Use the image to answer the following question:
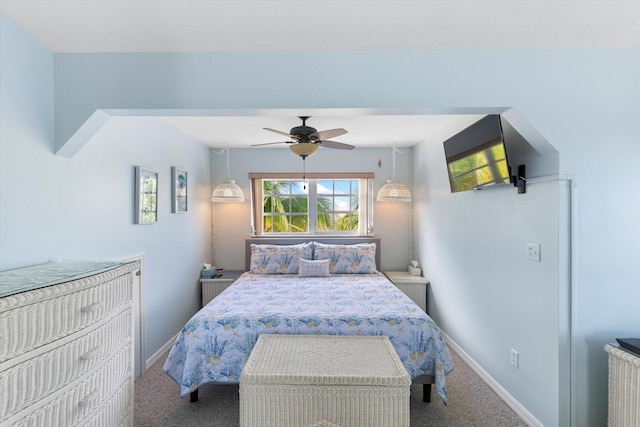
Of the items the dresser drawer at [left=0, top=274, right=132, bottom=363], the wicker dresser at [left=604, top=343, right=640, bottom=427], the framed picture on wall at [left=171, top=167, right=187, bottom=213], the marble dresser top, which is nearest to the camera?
the dresser drawer at [left=0, top=274, right=132, bottom=363]

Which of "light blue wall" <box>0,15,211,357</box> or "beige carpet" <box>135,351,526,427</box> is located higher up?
"light blue wall" <box>0,15,211,357</box>

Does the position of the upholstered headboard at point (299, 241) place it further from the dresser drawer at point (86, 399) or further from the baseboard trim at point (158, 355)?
the dresser drawer at point (86, 399)

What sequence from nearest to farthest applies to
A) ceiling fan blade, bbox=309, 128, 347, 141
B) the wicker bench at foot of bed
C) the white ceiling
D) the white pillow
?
1. the white ceiling
2. the wicker bench at foot of bed
3. ceiling fan blade, bbox=309, 128, 347, 141
4. the white pillow

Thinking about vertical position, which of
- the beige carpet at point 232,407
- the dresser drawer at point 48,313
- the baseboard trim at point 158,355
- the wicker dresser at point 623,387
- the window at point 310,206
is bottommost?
the beige carpet at point 232,407

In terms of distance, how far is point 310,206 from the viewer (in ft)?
15.2

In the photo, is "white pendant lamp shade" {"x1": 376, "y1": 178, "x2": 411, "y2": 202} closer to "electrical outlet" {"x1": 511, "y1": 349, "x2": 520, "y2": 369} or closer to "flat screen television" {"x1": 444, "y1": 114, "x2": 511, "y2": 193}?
"flat screen television" {"x1": 444, "y1": 114, "x2": 511, "y2": 193}

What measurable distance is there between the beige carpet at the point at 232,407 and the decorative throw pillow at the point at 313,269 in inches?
60.0

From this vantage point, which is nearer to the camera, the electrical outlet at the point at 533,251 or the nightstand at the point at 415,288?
the electrical outlet at the point at 533,251

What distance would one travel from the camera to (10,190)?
1.53 metres

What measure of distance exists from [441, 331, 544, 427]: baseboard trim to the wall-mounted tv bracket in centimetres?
152

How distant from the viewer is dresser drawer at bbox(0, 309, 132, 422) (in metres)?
1.07

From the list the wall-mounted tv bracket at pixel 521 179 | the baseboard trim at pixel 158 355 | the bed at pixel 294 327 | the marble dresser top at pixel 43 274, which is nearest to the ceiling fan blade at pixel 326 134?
the wall-mounted tv bracket at pixel 521 179

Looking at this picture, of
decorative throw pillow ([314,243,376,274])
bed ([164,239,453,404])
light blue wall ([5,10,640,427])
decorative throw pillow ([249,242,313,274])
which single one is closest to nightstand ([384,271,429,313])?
decorative throw pillow ([314,243,376,274])

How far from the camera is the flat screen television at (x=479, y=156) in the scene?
2.09 meters
